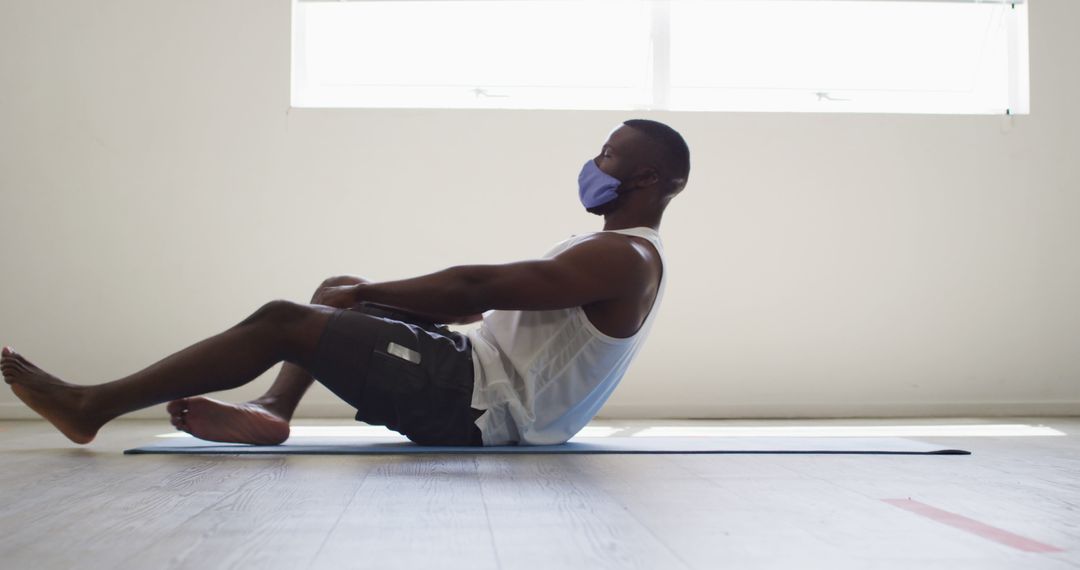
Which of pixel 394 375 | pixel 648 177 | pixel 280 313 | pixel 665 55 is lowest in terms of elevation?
pixel 394 375

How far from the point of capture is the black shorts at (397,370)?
7.80 ft

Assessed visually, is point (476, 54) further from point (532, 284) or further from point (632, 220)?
point (532, 284)

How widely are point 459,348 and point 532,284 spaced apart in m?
0.29

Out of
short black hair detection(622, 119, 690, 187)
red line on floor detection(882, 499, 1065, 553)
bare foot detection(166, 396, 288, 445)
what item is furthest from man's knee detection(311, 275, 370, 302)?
red line on floor detection(882, 499, 1065, 553)

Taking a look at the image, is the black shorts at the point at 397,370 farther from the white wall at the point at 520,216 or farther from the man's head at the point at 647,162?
the white wall at the point at 520,216

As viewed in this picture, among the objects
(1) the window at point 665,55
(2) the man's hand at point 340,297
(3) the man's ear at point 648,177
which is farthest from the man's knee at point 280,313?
(1) the window at point 665,55

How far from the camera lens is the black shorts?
2.38 m

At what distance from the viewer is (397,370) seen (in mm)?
2406

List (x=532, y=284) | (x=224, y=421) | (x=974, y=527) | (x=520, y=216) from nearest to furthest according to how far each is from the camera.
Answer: (x=974, y=527), (x=532, y=284), (x=224, y=421), (x=520, y=216)

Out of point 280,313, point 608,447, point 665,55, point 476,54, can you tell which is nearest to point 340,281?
point 280,313

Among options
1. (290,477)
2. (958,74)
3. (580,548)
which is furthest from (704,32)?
(580,548)

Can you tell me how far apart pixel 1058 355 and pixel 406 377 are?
3497 millimetres

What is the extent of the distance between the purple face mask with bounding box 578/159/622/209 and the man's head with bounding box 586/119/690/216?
0.01m

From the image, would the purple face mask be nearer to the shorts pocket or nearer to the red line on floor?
Result: the shorts pocket
